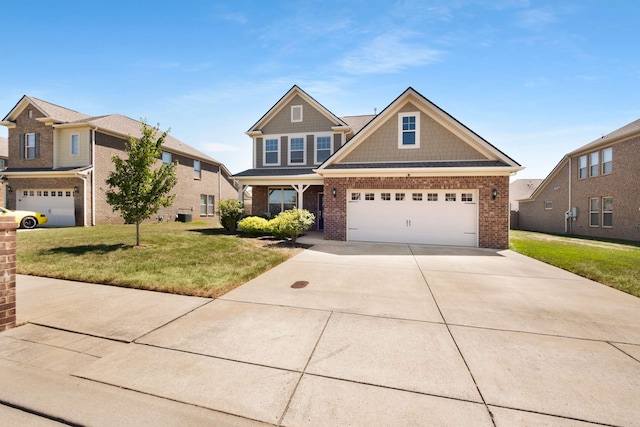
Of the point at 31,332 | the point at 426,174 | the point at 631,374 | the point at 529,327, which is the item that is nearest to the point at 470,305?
the point at 529,327

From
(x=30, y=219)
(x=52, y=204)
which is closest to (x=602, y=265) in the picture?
(x=30, y=219)

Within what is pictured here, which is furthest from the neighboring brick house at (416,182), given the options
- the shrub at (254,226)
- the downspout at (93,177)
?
the downspout at (93,177)

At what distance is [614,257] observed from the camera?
9.98 m

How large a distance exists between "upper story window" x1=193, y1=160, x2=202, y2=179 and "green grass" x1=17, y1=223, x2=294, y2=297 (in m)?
15.1

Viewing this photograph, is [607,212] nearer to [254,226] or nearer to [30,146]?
[254,226]

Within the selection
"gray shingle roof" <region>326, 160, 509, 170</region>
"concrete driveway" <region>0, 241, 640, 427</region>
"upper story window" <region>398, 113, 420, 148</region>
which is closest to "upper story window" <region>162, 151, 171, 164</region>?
"gray shingle roof" <region>326, 160, 509, 170</region>

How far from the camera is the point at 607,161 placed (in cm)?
1839

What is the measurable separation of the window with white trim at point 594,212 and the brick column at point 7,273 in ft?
91.5

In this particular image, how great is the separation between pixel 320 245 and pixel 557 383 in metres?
9.57

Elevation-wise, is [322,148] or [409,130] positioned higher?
[322,148]

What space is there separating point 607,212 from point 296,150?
2103 cm

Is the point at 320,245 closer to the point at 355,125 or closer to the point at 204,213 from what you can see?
the point at 355,125

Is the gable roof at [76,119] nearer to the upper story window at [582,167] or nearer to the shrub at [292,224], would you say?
the shrub at [292,224]

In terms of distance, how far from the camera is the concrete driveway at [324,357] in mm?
2498
